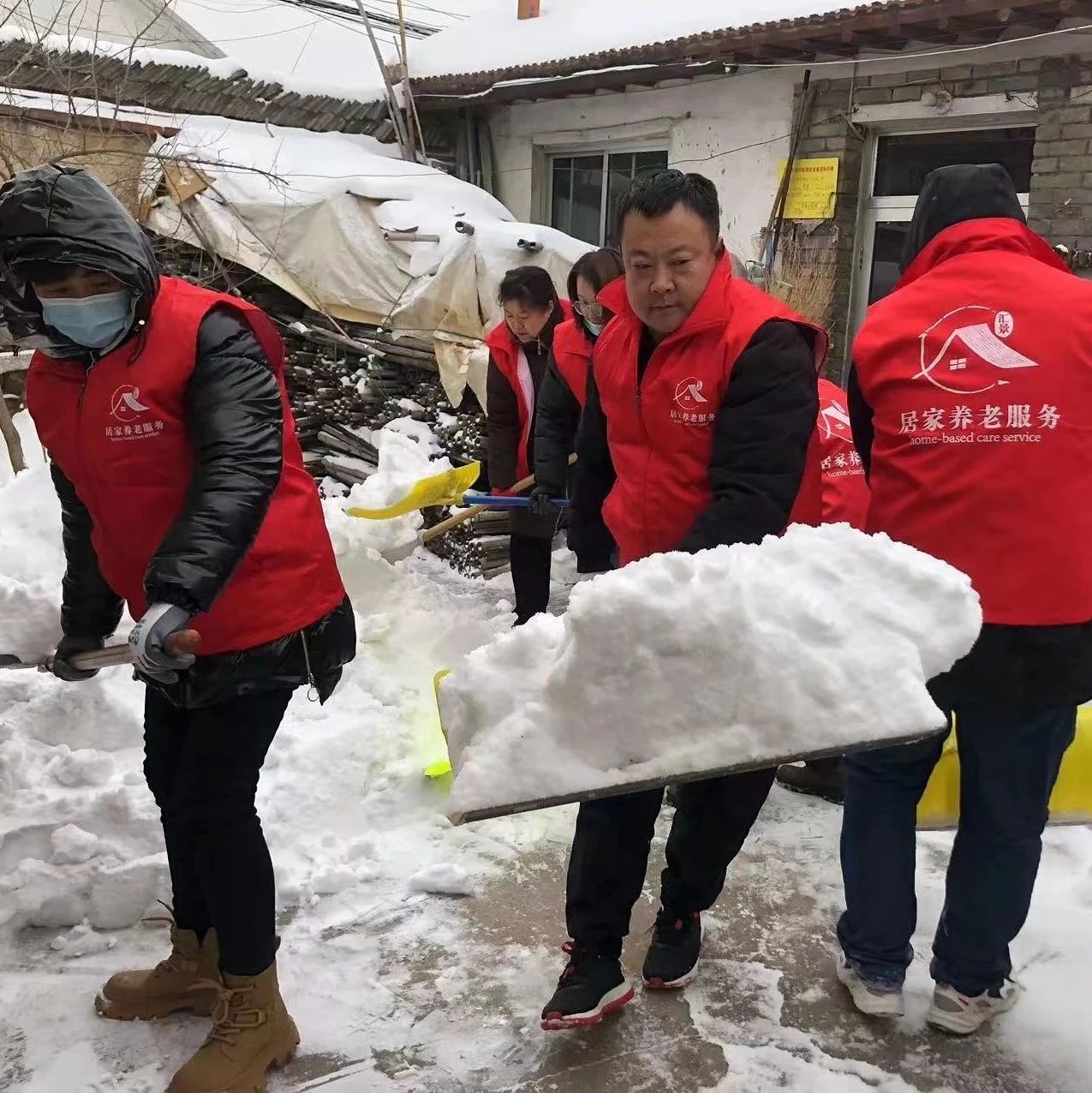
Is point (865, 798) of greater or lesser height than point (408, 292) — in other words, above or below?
below

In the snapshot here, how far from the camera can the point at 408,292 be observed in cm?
799

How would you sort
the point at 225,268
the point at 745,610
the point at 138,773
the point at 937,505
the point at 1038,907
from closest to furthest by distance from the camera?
the point at 745,610
the point at 937,505
the point at 1038,907
the point at 138,773
the point at 225,268

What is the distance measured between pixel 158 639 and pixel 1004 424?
159 cm

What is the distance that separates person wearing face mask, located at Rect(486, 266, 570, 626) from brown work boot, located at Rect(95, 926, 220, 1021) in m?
2.31

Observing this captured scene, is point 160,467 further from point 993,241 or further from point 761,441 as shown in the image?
point 993,241

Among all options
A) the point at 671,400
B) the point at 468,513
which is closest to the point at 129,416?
the point at 671,400

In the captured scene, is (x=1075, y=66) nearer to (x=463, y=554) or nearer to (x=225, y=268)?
(x=463, y=554)

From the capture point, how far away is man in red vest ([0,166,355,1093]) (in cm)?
174

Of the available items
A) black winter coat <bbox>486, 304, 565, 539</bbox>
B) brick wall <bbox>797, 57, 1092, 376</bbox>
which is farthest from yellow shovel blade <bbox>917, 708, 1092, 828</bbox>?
brick wall <bbox>797, 57, 1092, 376</bbox>

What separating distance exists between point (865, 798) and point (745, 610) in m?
0.95

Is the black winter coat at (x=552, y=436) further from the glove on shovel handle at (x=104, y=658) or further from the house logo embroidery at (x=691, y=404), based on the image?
the glove on shovel handle at (x=104, y=658)

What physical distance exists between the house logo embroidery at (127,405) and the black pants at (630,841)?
1228 mm

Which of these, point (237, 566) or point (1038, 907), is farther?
point (1038, 907)

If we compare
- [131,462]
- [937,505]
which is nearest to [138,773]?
[131,462]
